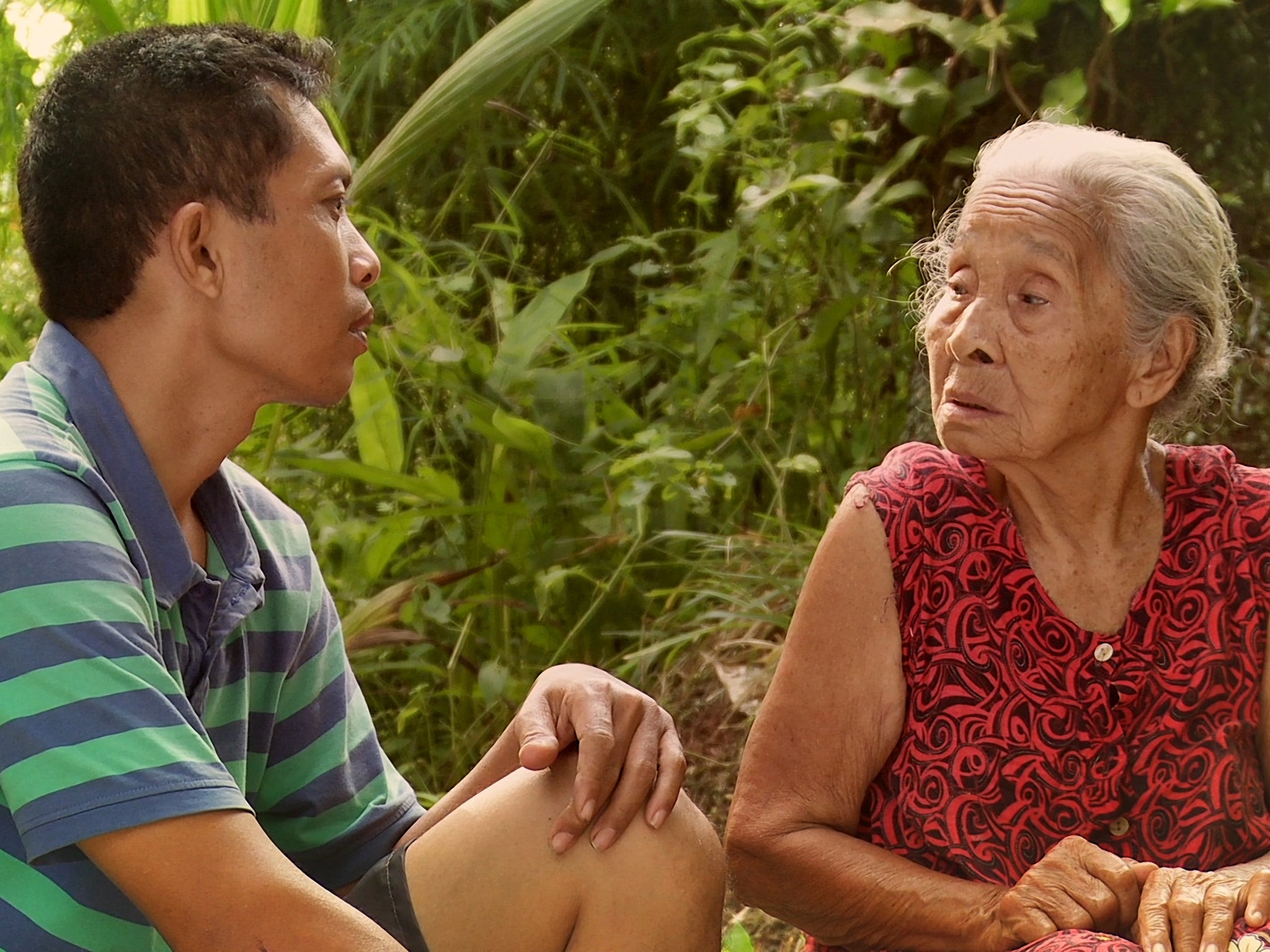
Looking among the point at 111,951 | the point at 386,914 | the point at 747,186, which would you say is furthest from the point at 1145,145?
the point at 747,186

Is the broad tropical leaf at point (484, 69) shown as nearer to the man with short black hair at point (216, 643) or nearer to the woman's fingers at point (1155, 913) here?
the man with short black hair at point (216, 643)

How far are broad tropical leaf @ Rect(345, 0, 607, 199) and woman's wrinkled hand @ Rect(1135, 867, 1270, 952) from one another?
6.04 feet

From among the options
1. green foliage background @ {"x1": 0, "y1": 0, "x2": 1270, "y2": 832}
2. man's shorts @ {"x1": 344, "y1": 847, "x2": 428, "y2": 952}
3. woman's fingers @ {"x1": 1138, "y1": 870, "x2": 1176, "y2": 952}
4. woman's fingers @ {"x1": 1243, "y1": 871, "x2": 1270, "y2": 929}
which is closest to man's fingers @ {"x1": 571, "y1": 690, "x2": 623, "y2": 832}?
man's shorts @ {"x1": 344, "y1": 847, "x2": 428, "y2": 952}

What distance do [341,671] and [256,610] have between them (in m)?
0.18

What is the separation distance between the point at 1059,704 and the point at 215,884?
1038 millimetres

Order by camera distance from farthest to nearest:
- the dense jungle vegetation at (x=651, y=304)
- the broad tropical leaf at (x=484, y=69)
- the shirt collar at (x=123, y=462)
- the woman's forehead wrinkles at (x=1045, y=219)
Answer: the dense jungle vegetation at (x=651, y=304), the broad tropical leaf at (x=484, y=69), the woman's forehead wrinkles at (x=1045, y=219), the shirt collar at (x=123, y=462)

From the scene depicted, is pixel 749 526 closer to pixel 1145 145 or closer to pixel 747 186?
pixel 747 186

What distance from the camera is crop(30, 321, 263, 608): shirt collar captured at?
149 centimetres

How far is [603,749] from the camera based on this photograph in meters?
1.68

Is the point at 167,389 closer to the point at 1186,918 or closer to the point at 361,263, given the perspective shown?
the point at 361,263

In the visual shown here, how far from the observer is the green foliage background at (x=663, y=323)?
3092mm

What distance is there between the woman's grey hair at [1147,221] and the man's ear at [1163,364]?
1 cm

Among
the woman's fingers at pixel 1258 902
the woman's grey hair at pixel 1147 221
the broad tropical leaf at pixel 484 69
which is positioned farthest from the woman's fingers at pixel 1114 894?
the broad tropical leaf at pixel 484 69

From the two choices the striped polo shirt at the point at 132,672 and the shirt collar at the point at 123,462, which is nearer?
the striped polo shirt at the point at 132,672
